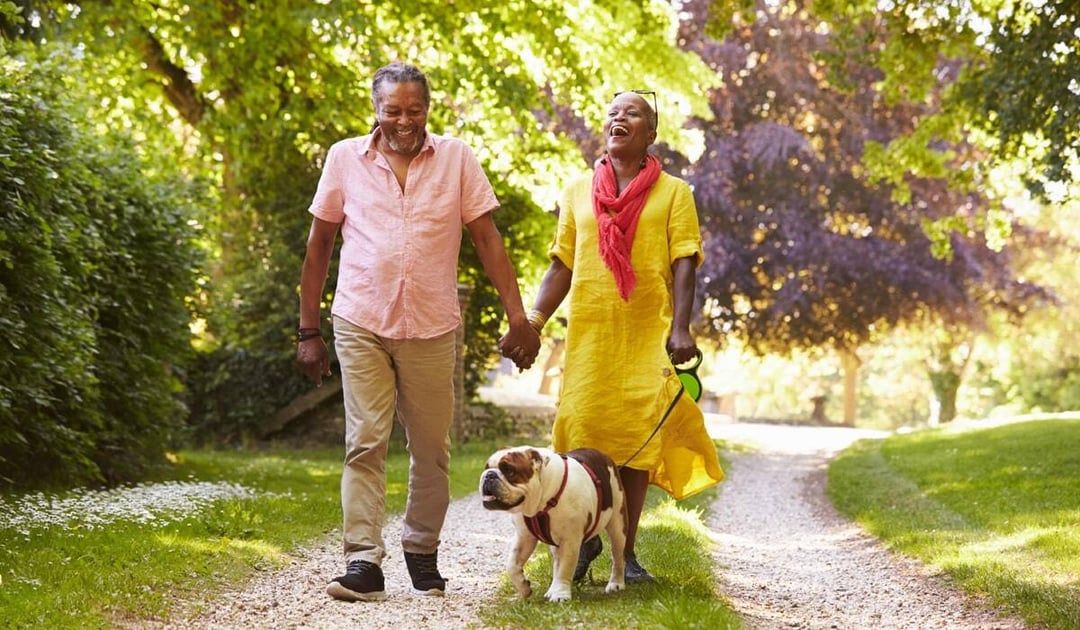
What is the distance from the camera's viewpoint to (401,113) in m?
5.55

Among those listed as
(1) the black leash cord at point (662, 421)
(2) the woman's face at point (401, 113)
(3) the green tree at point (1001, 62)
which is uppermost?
(3) the green tree at point (1001, 62)

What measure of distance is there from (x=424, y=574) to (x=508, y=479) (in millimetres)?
1130

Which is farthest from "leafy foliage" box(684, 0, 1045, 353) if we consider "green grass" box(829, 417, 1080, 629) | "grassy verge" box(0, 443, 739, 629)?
"grassy verge" box(0, 443, 739, 629)

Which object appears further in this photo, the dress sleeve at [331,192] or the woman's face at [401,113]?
the dress sleeve at [331,192]

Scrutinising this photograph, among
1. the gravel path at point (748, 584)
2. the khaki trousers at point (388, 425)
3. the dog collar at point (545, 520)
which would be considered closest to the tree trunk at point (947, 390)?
the gravel path at point (748, 584)

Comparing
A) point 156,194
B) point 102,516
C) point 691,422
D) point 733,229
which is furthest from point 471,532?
point 733,229

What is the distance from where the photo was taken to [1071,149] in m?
12.1

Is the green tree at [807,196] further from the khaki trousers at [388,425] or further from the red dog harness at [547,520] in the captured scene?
the red dog harness at [547,520]

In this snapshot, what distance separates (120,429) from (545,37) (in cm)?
810

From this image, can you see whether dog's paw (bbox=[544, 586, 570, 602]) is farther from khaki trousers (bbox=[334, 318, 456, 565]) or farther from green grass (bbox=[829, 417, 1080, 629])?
green grass (bbox=[829, 417, 1080, 629])

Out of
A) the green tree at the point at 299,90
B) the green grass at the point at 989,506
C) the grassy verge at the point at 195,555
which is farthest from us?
the green tree at the point at 299,90

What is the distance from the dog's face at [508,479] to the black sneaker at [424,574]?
39.0 inches

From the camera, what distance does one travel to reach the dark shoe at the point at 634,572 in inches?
234

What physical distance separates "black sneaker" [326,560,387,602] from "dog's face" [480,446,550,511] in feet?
2.93
